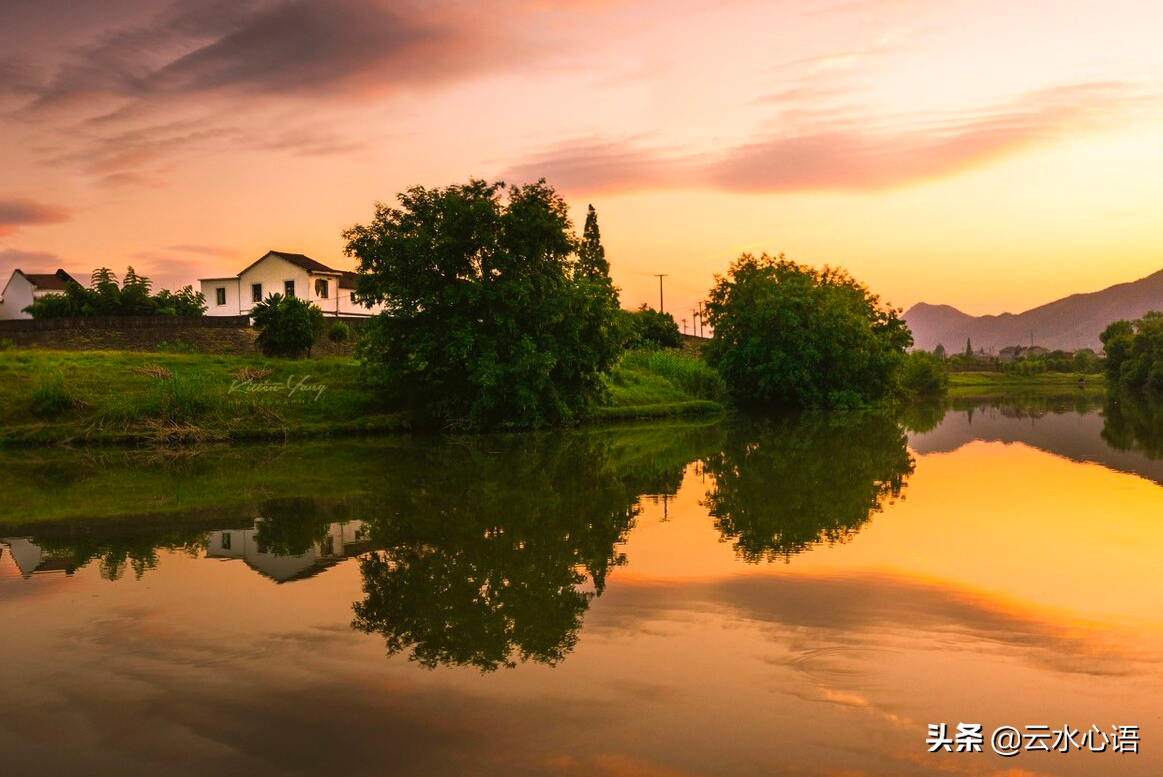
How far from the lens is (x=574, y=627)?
8211 millimetres

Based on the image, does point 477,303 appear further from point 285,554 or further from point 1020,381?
point 1020,381

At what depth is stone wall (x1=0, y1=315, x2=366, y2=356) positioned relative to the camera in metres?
43.7

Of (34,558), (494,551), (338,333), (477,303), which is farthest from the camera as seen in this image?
(338,333)

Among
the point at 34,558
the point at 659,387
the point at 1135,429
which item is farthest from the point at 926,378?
the point at 34,558

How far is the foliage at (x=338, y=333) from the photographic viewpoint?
50062 millimetres

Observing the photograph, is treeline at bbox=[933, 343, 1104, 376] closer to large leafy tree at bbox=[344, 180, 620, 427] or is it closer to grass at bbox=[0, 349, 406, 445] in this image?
large leafy tree at bbox=[344, 180, 620, 427]

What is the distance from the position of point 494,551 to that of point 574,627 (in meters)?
3.56

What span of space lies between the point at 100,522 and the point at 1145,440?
1143 inches

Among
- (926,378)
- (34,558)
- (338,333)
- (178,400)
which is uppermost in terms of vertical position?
(338,333)

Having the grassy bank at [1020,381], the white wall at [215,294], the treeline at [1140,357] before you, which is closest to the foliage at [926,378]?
the grassy bank at [1020,381]

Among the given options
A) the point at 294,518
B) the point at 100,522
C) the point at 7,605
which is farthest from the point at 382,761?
the point at 100,522

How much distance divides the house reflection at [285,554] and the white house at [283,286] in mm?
48555

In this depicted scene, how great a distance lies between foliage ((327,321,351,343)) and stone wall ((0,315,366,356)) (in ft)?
13.6

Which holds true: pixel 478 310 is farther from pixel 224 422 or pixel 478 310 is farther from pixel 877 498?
pixel 877 498
